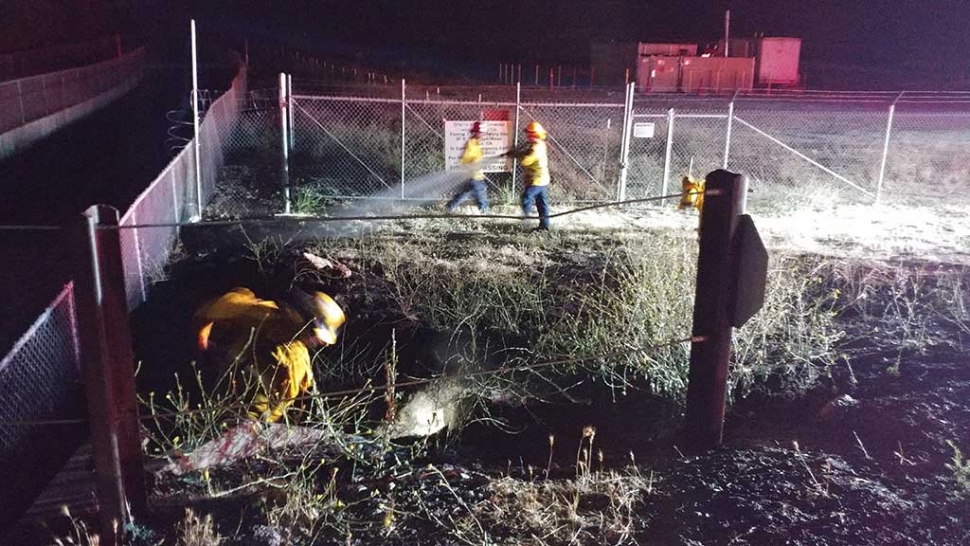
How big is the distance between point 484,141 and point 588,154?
13.6ft

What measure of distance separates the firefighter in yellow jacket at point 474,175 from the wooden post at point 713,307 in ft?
28.3

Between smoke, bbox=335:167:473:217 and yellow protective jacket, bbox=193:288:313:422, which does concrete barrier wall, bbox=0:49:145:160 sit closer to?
smoke, bbox=335:167:473:217

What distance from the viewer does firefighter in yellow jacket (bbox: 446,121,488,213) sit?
12672 mm

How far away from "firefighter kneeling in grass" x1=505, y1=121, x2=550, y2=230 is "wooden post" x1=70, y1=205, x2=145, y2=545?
864 cm

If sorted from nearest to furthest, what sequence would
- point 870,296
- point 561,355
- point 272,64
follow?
point 561,355 → point 870,296 → point 272,64

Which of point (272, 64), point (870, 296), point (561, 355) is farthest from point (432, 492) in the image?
point (272, 64)

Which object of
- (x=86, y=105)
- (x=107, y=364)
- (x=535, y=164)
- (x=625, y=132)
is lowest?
(x=86, y=105)

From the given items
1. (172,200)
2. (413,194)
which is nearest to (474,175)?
(413,194)

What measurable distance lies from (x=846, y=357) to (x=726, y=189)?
7.37 ft

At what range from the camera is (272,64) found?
136 feet

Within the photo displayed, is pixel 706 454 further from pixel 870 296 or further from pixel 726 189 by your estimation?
pixel 870 296

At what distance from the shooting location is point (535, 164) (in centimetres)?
1192

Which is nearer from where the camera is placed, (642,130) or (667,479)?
(667,479)

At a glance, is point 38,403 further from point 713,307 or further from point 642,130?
point 642,130
